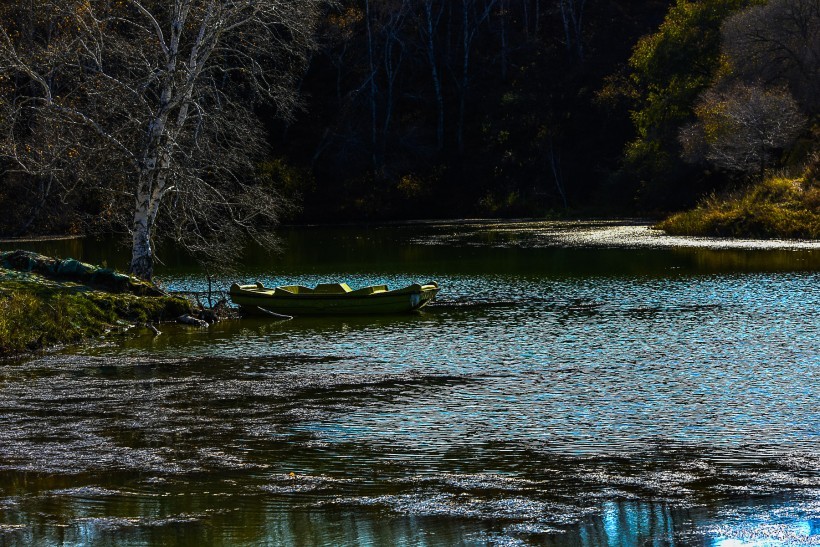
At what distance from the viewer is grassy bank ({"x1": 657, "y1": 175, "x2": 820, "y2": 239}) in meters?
56.0

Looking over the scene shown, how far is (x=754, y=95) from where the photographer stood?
63.4m

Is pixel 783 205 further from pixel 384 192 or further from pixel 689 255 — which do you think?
pixel 384 192

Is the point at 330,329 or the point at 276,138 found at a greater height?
the point at 276,138

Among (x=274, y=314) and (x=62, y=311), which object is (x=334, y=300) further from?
(x=62, y=311)

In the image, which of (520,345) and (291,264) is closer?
(520,345)

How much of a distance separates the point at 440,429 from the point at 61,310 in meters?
13.8

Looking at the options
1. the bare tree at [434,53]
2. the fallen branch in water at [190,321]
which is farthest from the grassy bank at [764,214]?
the fallen branch in water at [190,321]

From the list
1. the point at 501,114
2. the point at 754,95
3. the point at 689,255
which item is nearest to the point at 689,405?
the point at 689,255

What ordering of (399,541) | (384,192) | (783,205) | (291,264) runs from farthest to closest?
1. (384,192)
2. (783,205)
3. (291,264)
4. (399,541)

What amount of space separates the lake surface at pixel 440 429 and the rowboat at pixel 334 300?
51 centimetres

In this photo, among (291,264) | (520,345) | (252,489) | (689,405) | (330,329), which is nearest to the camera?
(252,489)

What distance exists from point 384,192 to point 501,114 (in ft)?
41.9

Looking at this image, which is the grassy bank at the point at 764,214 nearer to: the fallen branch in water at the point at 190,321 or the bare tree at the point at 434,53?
the bare tree at the point at 434,53

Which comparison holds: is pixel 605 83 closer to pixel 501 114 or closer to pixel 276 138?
pixel 501 114
